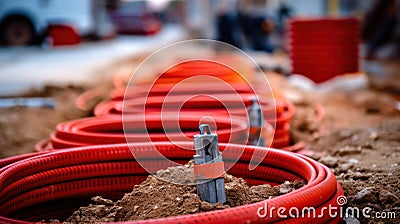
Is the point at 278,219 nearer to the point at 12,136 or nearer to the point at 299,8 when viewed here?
the point at 12,136

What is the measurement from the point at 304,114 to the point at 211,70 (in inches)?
48.3

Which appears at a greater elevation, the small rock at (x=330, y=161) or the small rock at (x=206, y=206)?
the small rock at (x=206, y=206)

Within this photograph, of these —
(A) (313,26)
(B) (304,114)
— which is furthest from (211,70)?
(A) (313,26)

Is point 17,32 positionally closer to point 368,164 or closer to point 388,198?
point 368,164

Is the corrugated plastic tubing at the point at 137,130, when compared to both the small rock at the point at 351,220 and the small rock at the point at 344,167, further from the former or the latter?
the small rock at the point at 351,220

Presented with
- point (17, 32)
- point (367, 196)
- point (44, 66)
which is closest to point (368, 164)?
point (367, 196)

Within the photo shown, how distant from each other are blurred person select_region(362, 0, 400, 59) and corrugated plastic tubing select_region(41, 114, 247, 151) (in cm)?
1025

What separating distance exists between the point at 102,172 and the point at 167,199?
0.70m

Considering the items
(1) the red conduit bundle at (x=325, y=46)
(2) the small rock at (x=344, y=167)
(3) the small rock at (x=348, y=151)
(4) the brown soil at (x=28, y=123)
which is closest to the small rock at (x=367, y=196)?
(2) the small rock at (x=344, y=167)

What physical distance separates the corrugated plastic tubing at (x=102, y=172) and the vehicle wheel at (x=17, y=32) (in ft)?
53.6

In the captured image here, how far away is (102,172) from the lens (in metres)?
3.28

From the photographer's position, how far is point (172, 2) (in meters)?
61.6

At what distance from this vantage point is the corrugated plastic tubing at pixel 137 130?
3936 mm

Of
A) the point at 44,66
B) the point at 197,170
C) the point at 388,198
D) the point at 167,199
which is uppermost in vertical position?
Answer: the point at 197,170
